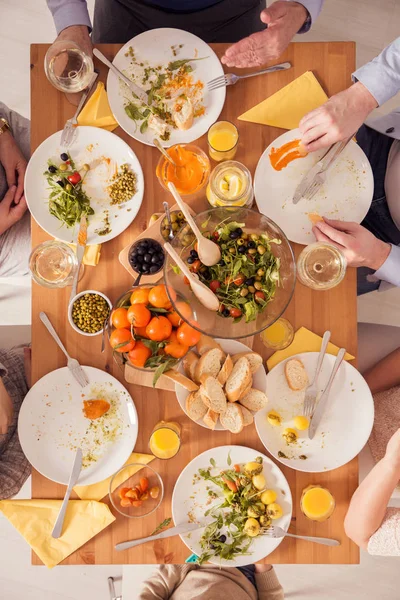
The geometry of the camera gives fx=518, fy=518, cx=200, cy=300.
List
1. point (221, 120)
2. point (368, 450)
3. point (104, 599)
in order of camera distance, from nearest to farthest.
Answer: point (221, 120) < point (368, 450) < point (104, 599)

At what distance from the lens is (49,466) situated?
4.91ft

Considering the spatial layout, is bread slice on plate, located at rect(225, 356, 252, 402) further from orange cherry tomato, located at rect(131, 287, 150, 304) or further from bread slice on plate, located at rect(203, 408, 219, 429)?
orange cherry tomato, located at rect(131, 287, 150, 304)

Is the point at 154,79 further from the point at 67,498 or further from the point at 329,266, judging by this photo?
the point at 67,498

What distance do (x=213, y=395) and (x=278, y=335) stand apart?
27 centimetres

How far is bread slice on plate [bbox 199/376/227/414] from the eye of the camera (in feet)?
4.68

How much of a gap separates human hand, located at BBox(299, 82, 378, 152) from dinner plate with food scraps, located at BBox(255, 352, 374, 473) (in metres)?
0.62

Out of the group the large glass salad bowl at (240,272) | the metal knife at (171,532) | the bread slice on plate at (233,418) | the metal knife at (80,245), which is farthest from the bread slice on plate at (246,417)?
the metal knife at (80,245)

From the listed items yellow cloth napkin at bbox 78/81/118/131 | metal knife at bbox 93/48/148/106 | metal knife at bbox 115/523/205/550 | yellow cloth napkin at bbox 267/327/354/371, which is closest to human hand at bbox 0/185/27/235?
yellow cloth napkin at bbox 78/81/118/131

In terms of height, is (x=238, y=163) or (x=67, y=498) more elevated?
(x=238, y=163)

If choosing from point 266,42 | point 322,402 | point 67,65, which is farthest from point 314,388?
point 67,65

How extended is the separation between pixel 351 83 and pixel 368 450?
1242 mm

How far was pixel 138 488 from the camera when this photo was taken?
4.89 ft

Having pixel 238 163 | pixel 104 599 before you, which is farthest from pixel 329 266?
pixel 104 599

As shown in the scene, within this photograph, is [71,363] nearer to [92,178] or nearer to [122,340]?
[122,340]
